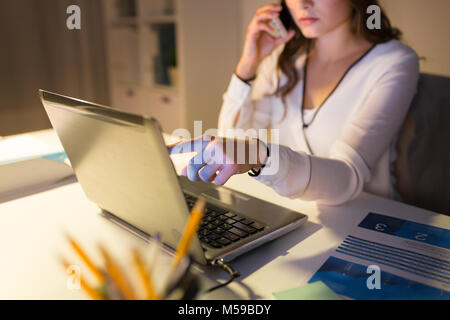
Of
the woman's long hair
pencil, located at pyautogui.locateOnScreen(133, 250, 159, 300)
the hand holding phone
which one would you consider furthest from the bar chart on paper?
the hand holding phone

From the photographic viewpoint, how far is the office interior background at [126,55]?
7.21ft

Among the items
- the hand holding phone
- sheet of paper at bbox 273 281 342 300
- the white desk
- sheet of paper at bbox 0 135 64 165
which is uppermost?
the hand holding phone

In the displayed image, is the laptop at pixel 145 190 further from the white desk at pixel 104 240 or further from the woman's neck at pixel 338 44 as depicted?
the woman's neck at pixel 338 44

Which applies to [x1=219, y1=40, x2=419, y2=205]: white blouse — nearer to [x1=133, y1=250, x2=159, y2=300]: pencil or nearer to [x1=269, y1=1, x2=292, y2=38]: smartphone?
[x1=269, y1=1, x2=292, y2=38]: smartphone

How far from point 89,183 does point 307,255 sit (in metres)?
0.39

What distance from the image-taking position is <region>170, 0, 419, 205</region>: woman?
0.76 m

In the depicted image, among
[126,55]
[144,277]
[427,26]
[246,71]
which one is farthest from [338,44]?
[126,55]

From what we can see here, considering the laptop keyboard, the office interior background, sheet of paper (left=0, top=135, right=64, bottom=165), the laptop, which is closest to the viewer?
the laptop

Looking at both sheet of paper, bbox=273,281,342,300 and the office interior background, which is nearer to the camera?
sheet of paper, bbox=273,281,342,300

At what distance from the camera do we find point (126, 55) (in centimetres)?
268

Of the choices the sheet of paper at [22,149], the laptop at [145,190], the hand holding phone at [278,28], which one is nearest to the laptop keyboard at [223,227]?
the laptop at [145,190]

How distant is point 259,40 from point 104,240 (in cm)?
96

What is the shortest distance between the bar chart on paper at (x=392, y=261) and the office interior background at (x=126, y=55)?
1.69m

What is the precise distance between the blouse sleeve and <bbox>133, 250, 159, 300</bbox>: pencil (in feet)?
1.40
